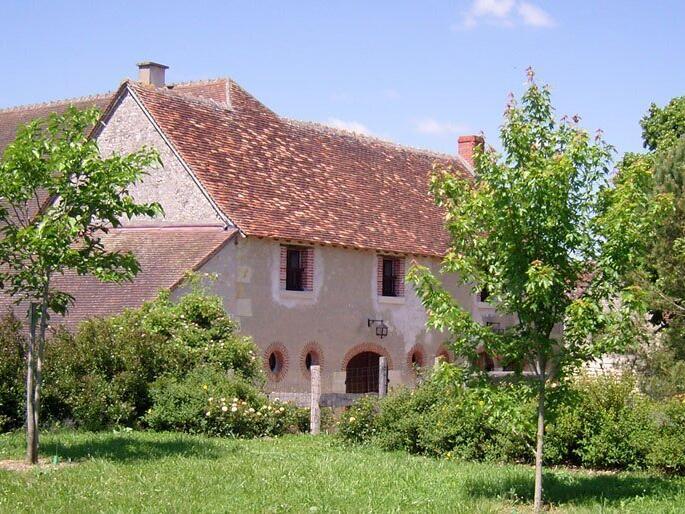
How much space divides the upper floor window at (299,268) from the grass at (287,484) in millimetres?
11351

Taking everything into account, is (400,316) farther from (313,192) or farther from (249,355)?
(249,355)

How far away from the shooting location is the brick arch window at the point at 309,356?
25.8 meters

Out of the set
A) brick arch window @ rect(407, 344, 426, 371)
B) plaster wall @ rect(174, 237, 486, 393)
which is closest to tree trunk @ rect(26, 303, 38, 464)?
plaster wall @ rect(174, 237, 486, 393)

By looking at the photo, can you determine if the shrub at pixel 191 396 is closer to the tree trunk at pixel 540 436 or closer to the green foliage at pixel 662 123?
the tree trunk at pixel 540 436

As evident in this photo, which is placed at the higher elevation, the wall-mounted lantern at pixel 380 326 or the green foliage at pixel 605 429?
the wall-mounted lantern at pixel 380 326

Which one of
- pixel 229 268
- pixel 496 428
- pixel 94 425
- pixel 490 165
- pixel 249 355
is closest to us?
pixel 490 165

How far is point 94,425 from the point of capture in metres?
17.1

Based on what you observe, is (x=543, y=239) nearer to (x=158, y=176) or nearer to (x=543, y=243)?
(x=543, y=243)

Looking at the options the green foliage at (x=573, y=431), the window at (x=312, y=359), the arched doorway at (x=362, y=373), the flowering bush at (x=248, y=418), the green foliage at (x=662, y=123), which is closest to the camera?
the green foliage at (x=573, y=431)

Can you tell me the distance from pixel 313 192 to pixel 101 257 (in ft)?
48.6

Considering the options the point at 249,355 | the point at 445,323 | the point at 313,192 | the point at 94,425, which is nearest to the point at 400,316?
the point at 313,192

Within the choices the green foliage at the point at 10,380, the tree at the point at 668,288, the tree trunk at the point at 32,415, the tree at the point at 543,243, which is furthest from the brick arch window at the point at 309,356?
the tree at the point at 543,243

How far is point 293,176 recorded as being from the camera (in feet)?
91.2

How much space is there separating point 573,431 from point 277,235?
38.6 feet
